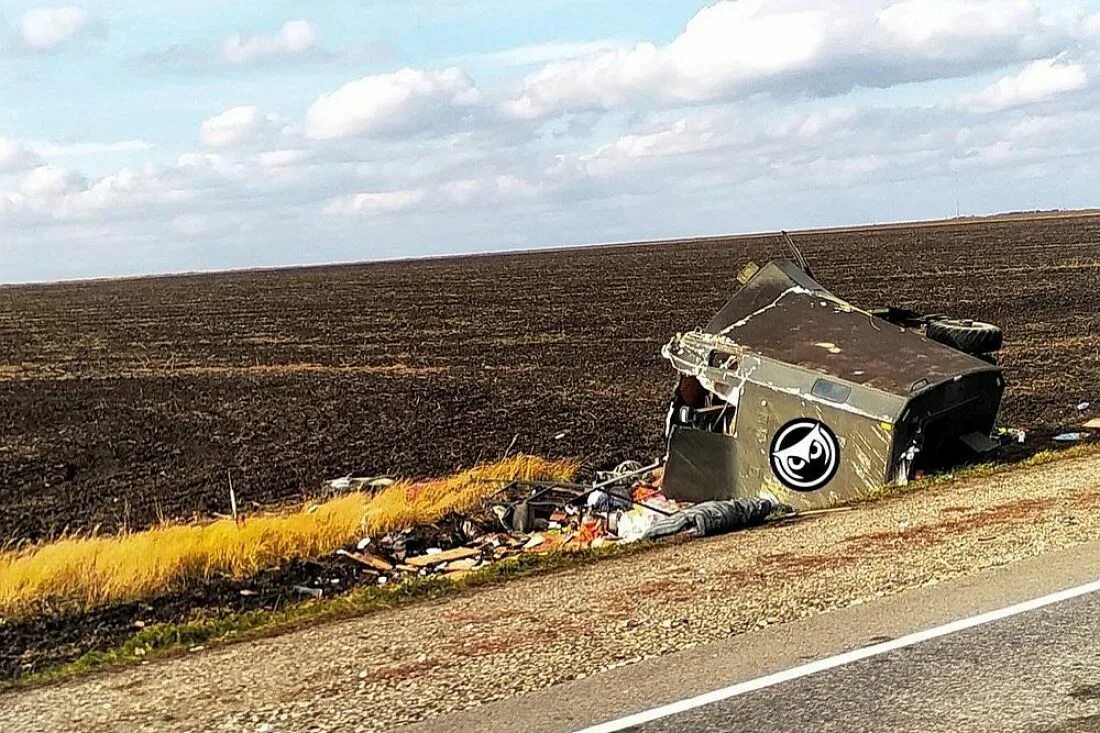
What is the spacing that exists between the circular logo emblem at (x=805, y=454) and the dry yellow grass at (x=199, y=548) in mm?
3534

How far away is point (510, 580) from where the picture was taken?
867cm

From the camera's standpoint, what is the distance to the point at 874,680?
550cm

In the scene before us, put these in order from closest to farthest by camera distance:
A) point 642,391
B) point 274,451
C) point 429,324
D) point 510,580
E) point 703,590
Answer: point 703,590 → point 510,580 → point 274,451 → point 642,391 → point 429,324

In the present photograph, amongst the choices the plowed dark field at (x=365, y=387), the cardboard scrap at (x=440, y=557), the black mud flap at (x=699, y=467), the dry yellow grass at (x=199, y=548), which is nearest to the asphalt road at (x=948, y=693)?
the black mud flap at (x=699, y=467)

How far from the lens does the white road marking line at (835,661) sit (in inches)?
206

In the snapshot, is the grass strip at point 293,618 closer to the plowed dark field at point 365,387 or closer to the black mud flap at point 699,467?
the black mud flap at point 699,467

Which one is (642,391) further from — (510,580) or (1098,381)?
(510,580)

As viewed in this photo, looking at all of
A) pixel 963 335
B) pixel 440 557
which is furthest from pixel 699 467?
pixel 963 335

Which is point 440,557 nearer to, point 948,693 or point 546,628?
point 546,628

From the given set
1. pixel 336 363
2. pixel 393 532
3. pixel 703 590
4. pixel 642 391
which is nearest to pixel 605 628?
pixel 703 590

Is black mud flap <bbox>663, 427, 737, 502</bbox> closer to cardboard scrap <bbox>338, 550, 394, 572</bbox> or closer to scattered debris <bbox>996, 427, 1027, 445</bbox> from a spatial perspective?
cardboard scrap <bbox>338, 550, 394, 572</bbox>

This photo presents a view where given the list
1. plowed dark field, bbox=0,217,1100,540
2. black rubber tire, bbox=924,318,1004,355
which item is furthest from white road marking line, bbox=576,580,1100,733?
plowed dark field, bbox=0,217,1100,540

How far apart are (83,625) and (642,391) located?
1519cm

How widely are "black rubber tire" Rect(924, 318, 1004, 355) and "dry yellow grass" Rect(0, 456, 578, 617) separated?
489 centimetres
